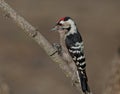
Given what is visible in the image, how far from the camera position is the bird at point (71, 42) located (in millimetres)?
7288

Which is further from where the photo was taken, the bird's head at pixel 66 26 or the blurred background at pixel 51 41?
the blurred background at pixel 51 41

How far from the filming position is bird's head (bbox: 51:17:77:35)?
7512mm

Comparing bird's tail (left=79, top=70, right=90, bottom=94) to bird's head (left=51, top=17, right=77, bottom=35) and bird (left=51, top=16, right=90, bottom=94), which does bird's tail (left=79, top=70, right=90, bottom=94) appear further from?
bird's head (left=51, top=17, right=77, bottom=35)

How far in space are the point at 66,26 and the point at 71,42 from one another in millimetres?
172

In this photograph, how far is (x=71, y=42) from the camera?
766cm

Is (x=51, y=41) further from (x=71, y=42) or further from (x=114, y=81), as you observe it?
(x=114, y=81)

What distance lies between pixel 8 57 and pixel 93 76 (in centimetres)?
216

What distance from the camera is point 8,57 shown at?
52.4ft

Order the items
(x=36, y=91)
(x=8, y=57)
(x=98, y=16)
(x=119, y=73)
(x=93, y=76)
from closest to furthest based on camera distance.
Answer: (x=119, y=73)
(x=36, y=91)
(x=93, y=76)
(x=8, y=57)
(x=98, y=16)

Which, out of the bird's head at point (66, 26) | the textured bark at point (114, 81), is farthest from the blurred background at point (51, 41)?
the textured bark at point (114, 81)

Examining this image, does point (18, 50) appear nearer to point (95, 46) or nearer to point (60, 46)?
point (95, 46)

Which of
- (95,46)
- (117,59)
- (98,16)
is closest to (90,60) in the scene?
(95,46)

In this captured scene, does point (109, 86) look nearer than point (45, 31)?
Yes

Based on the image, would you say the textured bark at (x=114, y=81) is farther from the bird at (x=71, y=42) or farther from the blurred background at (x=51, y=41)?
the blurred background at (x=51, y=41)
